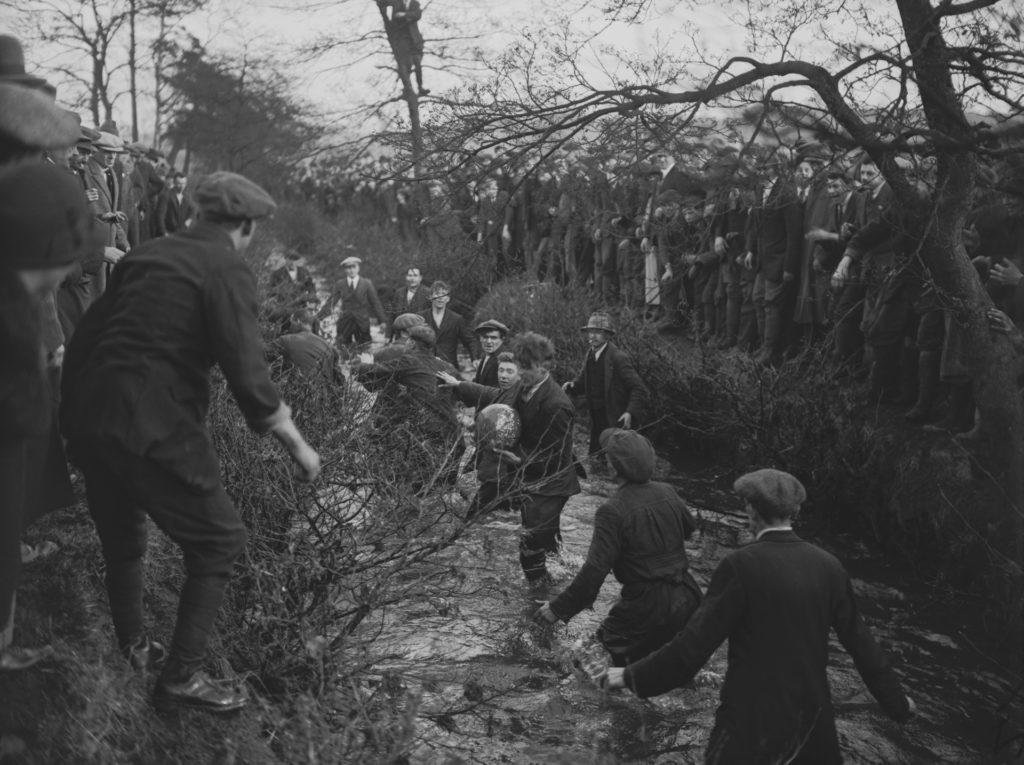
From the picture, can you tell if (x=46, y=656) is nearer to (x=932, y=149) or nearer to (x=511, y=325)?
(x=932, y=149)

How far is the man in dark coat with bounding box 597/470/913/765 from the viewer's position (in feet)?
13.4

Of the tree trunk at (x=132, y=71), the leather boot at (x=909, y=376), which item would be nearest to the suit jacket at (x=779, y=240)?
the leather boot at (x=909, y=376)

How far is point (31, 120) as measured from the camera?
363cm

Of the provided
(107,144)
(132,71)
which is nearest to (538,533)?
(107,144)

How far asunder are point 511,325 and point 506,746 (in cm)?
916

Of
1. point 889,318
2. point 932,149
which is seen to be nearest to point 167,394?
point 932,149

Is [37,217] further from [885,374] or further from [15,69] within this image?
[885,374]

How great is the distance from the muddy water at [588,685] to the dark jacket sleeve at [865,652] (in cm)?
86

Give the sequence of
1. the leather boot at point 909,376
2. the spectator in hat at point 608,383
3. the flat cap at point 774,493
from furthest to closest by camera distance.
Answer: the spectator in hat at point 608,383 → the leather boot at point 909,376 → the flat cap at point 774,493

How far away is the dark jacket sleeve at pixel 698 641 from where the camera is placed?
414 cm

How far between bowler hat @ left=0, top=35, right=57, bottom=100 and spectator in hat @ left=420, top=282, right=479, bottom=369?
7.94 metres

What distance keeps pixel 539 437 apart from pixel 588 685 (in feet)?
5.96

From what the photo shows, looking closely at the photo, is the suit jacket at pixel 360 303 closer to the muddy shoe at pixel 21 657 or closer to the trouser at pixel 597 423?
the trouser at pixel 597 423

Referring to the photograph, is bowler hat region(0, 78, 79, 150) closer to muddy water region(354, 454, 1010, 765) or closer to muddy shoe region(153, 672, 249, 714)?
muddy shoe region(153, 672, 249, 714)
